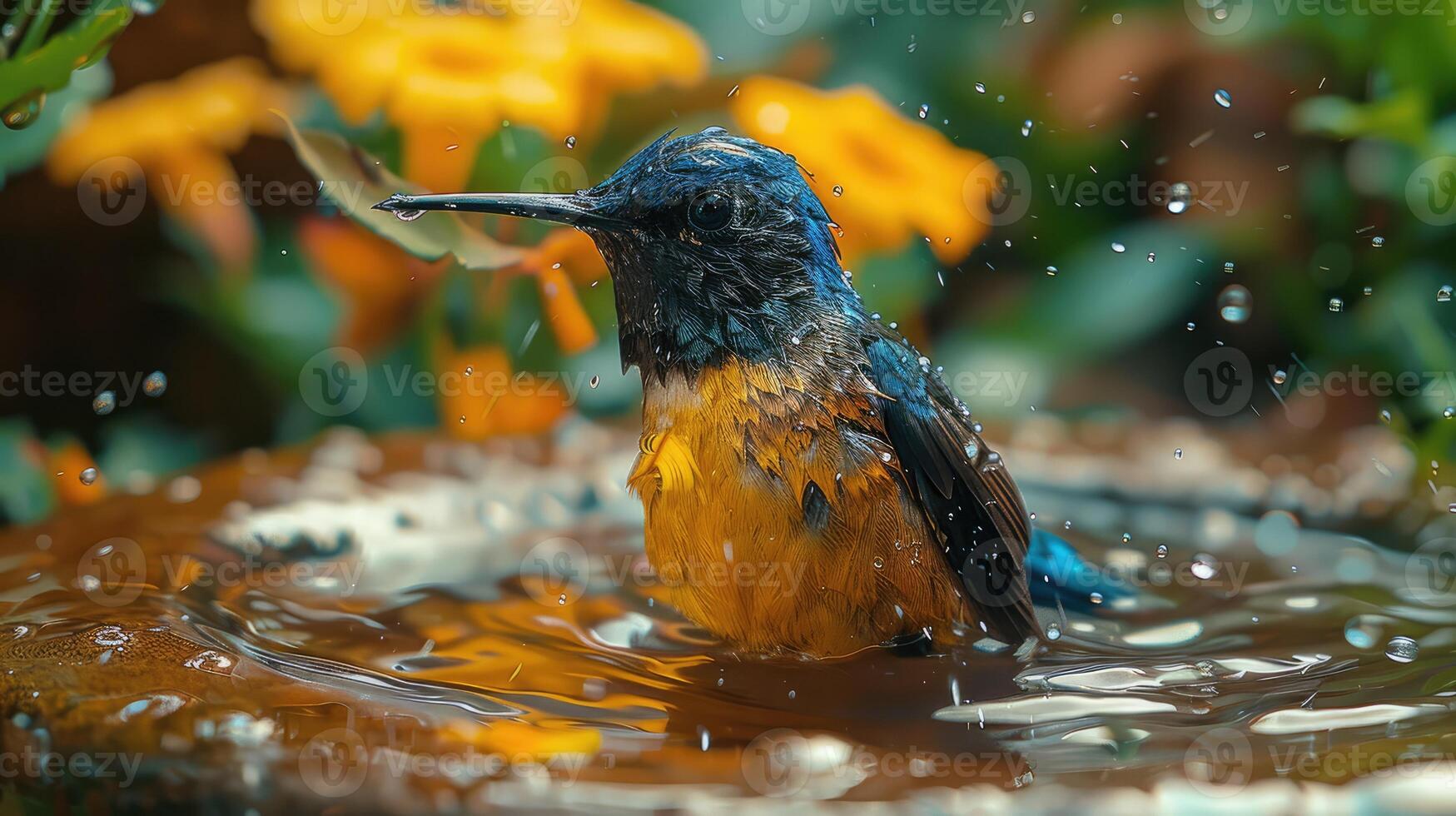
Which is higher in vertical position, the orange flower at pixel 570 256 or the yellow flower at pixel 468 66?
the yellow flower at pixel 468 66

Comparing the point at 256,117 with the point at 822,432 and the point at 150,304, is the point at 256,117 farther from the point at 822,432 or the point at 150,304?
the point at 822,432

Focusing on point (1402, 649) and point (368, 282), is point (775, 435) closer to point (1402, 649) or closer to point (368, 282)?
point (1402, 649)
